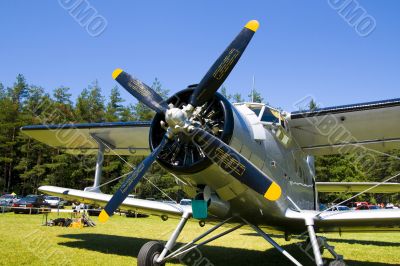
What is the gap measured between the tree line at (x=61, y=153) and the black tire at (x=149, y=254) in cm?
3767

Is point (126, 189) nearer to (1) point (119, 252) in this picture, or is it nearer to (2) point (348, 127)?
(1) point (119, 252)

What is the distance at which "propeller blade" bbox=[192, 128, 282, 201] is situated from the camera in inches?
211

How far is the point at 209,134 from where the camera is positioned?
5395 millimetres

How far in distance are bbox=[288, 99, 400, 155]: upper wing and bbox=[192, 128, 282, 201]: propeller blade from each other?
3.72 metres

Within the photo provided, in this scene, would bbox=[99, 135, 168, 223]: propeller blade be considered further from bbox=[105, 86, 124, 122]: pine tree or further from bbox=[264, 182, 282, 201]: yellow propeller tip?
bbox=[105, 86, 124, 122]: pine tree

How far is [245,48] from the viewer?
5914mm

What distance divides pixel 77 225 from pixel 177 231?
457 inches

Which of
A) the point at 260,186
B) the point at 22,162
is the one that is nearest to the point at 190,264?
the point at 260,186

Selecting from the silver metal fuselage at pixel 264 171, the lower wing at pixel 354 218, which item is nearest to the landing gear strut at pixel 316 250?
the lower wing at pixel 354 218

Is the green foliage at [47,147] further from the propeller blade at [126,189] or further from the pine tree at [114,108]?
the propeller blade at [126,189]

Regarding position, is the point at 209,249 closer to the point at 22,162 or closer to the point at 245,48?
the point at 245,48

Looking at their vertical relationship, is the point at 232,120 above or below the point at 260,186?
above

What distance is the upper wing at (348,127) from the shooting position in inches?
334

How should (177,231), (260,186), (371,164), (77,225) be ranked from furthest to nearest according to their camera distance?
1. (371,164)
2. (77,225)
3. (177,231)
4. (260,186)
